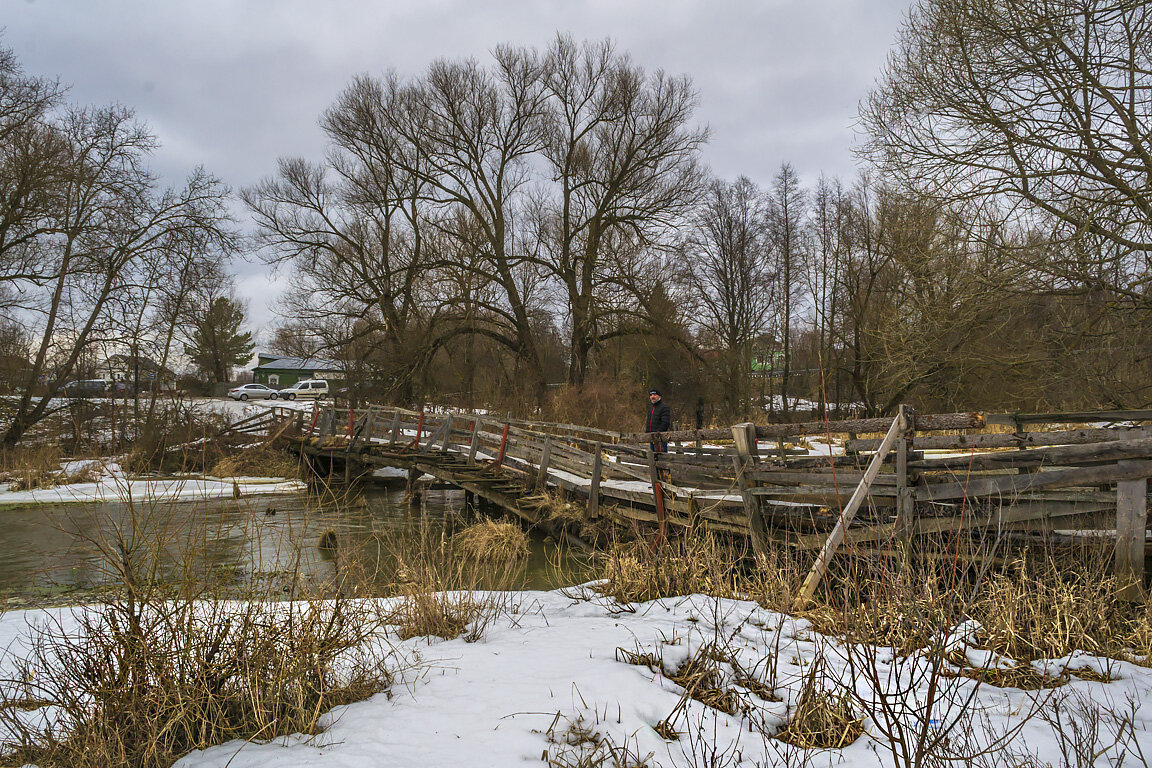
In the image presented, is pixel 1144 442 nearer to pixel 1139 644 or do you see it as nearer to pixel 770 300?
pixel 1139 644

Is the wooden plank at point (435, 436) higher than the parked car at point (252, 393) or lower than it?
lower

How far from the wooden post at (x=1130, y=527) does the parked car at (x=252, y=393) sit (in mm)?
46192

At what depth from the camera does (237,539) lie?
11.2 m

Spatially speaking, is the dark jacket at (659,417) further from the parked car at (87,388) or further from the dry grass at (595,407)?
the parked car at (87,388)

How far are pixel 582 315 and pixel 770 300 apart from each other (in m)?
15.0

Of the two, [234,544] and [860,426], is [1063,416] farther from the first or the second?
[234,544]

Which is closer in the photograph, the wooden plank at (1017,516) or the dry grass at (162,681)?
the dry grass at (162,681)

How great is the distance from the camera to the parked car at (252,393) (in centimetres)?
4384

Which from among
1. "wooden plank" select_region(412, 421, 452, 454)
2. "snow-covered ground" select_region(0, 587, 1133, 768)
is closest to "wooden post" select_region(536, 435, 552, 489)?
"wooden plank" select_region(412, 421, 452, 454)

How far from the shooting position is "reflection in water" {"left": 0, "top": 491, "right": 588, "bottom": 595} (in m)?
3.61

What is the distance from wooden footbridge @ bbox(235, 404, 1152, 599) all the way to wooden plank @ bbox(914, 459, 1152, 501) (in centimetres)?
1

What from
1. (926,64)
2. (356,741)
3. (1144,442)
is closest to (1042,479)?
(1144,442)

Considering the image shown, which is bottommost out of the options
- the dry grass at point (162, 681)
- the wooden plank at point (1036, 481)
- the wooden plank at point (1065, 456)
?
the dry grass at point (162, 681)

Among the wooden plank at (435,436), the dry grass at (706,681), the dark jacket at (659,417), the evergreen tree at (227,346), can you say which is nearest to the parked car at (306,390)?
the evergreen tree at (227,346)
